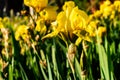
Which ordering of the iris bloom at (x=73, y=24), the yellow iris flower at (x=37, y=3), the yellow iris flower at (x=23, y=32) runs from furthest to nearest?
the yellow iris flower at (x=23, y=32), the yellow iris flower at (x=37, y=3), the iris bloom at (x=73, y=24)

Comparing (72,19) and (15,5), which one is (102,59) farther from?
(15,5)

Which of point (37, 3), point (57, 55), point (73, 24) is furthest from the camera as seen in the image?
point (57, 55)

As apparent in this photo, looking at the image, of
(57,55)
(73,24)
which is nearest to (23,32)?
(57,55)

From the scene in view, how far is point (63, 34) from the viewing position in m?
1.47

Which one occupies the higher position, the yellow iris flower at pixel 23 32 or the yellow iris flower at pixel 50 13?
the yellow iris flower at pixel 50 13

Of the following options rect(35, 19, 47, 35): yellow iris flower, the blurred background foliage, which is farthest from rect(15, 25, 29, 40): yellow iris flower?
rect(35, 19, 47, 35): yellow iris flower

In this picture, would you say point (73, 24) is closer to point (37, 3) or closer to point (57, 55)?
point (37, 3)

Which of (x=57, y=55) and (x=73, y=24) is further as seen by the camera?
(x=57, y=55)

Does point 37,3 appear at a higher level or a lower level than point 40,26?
higher

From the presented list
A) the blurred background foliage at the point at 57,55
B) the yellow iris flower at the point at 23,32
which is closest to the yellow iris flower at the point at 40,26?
the blurred background foliage at the point at 57,55

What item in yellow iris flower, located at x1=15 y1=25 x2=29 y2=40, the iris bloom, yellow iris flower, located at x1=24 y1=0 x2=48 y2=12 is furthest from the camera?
yellow iris flower, located at x1=15 y1=25 x2=29 y2=40

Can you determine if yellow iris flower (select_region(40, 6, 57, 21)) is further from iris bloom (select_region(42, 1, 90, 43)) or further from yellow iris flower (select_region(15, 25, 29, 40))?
iris bloom (select_region(42, 1, 90, 43))

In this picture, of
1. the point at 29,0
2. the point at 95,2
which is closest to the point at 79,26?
the point at 29,0

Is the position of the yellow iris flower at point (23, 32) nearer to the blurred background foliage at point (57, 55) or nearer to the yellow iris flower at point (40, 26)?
the blurred background foliage at point (57, 55)
